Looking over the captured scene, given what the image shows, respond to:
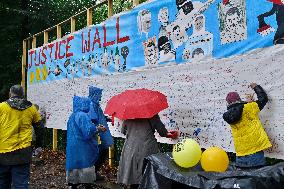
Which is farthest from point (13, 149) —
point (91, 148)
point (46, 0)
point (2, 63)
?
point (46, 0)

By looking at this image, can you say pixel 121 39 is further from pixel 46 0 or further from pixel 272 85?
pixel 46 0

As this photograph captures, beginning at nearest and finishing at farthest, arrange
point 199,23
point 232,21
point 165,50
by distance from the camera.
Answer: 1. point 232,21
2. point 199,23
3. point 165,50

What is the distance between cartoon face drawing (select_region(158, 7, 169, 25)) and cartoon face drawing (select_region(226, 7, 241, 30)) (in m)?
1.28

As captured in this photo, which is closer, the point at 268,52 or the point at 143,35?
the point at 268,52

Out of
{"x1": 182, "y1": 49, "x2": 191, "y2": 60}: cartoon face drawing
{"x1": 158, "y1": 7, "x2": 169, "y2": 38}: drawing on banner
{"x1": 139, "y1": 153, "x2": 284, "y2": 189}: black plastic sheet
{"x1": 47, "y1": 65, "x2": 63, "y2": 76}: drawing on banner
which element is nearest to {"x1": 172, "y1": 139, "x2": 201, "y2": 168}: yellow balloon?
{"x1": 139, "y1": 153, "x2": 284, "y2": 189}: black plastic sheet

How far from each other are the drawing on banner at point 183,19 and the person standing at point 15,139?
7.67 feet

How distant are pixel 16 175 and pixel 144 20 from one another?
3.20 metres

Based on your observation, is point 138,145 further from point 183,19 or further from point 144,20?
point 144,20

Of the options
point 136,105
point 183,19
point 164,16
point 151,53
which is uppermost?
point 164,16

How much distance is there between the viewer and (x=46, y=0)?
15.9 meters

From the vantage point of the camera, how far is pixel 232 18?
197 inches

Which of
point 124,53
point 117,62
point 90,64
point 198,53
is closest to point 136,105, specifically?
point 198,53

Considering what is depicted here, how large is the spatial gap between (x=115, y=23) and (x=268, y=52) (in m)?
3.80

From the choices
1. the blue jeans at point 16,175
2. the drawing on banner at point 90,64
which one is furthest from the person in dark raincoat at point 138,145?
the drawing on banner at point 90,64
